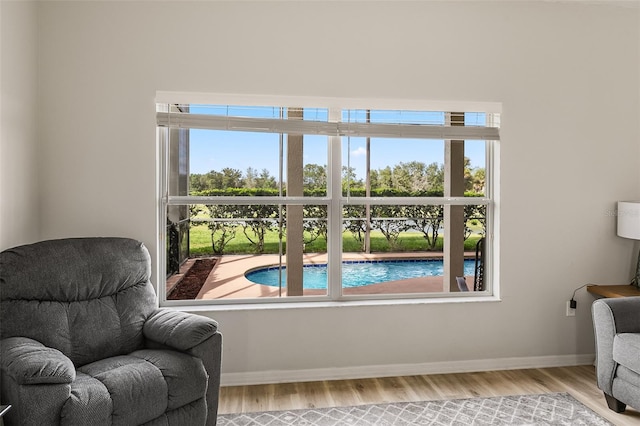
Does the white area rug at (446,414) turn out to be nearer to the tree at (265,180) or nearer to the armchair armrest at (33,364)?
the armchair armrest at (33,364)

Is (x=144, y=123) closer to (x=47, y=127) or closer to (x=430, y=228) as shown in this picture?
(x=47, y=127)

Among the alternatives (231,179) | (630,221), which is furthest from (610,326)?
(231,179)

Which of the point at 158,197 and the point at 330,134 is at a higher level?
the point at 330,134

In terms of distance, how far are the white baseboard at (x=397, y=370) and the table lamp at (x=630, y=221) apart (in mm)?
776

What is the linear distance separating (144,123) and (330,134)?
1.25m

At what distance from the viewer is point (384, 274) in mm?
3461

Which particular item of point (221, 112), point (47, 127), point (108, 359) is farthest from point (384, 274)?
point (47, 127)

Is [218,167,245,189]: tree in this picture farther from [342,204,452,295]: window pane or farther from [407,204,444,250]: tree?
[407,204,444,250]: tree

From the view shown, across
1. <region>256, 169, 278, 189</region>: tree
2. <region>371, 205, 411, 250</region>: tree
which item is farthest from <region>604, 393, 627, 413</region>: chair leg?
<region>256, 169, 278, 189</region>: tree

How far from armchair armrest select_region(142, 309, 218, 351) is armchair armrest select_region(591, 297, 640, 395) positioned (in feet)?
7.41

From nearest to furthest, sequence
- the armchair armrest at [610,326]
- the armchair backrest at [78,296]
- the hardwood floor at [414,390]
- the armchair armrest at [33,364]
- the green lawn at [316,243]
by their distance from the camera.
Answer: the armchair armrest at [33,364]
the armchair backrest at [78,296]
the armchair armrest at [610,326]
the hardwood floor at [414,390]
the green lawn at [316,243]

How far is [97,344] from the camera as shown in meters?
2.41

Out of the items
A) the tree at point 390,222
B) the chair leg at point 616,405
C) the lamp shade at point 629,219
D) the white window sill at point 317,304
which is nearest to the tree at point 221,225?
the white window sill at point 317,304

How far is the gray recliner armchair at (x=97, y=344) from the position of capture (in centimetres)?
186
